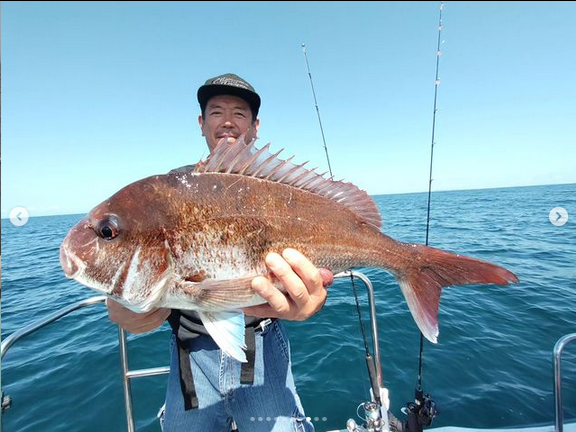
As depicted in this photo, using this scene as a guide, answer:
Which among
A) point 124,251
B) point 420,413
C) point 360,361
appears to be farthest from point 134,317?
point 360,361

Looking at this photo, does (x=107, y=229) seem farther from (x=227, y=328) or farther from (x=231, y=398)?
(x=231, y=398)

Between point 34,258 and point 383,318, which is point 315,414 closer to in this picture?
point 383,318

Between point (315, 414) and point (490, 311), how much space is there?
6.08 metres

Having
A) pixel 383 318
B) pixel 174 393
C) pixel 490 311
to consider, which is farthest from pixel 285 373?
pixel 490 311

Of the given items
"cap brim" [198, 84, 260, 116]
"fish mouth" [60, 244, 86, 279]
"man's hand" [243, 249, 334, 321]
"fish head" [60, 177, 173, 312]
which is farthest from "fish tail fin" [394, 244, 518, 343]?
"cap brim" [198, 84, 260, 116]

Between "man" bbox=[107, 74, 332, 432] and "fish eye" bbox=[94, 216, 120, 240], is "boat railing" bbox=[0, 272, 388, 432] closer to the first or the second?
"man" bbox=[107, 74, 332, 432]

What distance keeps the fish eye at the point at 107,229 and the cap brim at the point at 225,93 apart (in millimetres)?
1932

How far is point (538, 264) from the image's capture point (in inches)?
442

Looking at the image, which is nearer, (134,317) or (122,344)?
(134,317)

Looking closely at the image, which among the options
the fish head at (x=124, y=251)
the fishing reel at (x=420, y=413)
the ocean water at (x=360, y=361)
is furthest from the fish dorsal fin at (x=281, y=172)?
the ocean water at (x=360, y=361)

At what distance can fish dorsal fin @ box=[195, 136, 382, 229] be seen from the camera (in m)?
2.01

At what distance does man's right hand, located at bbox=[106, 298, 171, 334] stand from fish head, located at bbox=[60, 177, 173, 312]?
0.49m

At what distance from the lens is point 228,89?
3.12 metres

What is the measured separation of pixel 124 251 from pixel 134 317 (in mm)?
696
